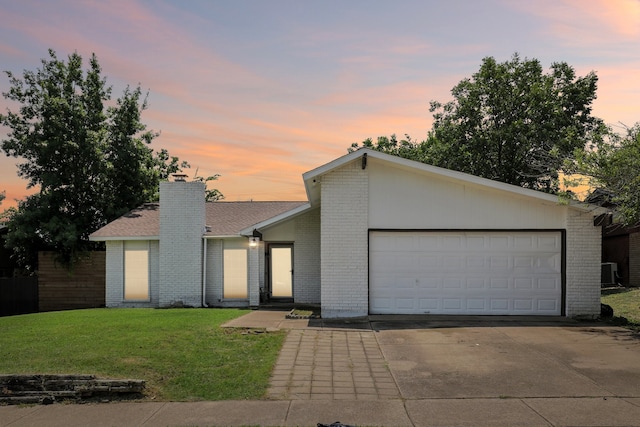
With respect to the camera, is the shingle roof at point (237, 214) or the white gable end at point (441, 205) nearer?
the white gable end at point (441, 205)

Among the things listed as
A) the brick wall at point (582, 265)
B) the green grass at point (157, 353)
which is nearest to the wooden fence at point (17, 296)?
the green grass at point (157, 353)

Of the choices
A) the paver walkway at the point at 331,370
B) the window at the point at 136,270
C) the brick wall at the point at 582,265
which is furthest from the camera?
the window at the point at 136,270

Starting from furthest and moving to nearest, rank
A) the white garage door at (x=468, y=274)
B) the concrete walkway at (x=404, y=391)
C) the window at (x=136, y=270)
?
the window at (x=136, y=270), the white garage door at (x=468, y=274), the concrete walkway at (x=404, y=391)

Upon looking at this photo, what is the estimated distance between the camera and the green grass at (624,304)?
13914 millimetres

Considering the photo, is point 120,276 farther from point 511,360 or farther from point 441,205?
point 511,360

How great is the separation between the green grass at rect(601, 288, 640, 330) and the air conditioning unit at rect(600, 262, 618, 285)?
320 cm

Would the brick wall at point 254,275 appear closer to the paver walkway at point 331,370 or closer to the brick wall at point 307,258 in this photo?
the brick wall at point 307,258

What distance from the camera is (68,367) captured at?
26.9ft

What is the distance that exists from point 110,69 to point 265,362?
21.5 metres

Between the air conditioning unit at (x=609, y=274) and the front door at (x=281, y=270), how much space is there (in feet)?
55.6

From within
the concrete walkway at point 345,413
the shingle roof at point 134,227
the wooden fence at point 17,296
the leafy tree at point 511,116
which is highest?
the leafy tree at point 511,116

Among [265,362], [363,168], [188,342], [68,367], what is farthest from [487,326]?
[68,367]

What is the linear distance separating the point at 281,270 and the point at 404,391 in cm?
1159

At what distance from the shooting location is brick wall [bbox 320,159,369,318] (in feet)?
46.2
